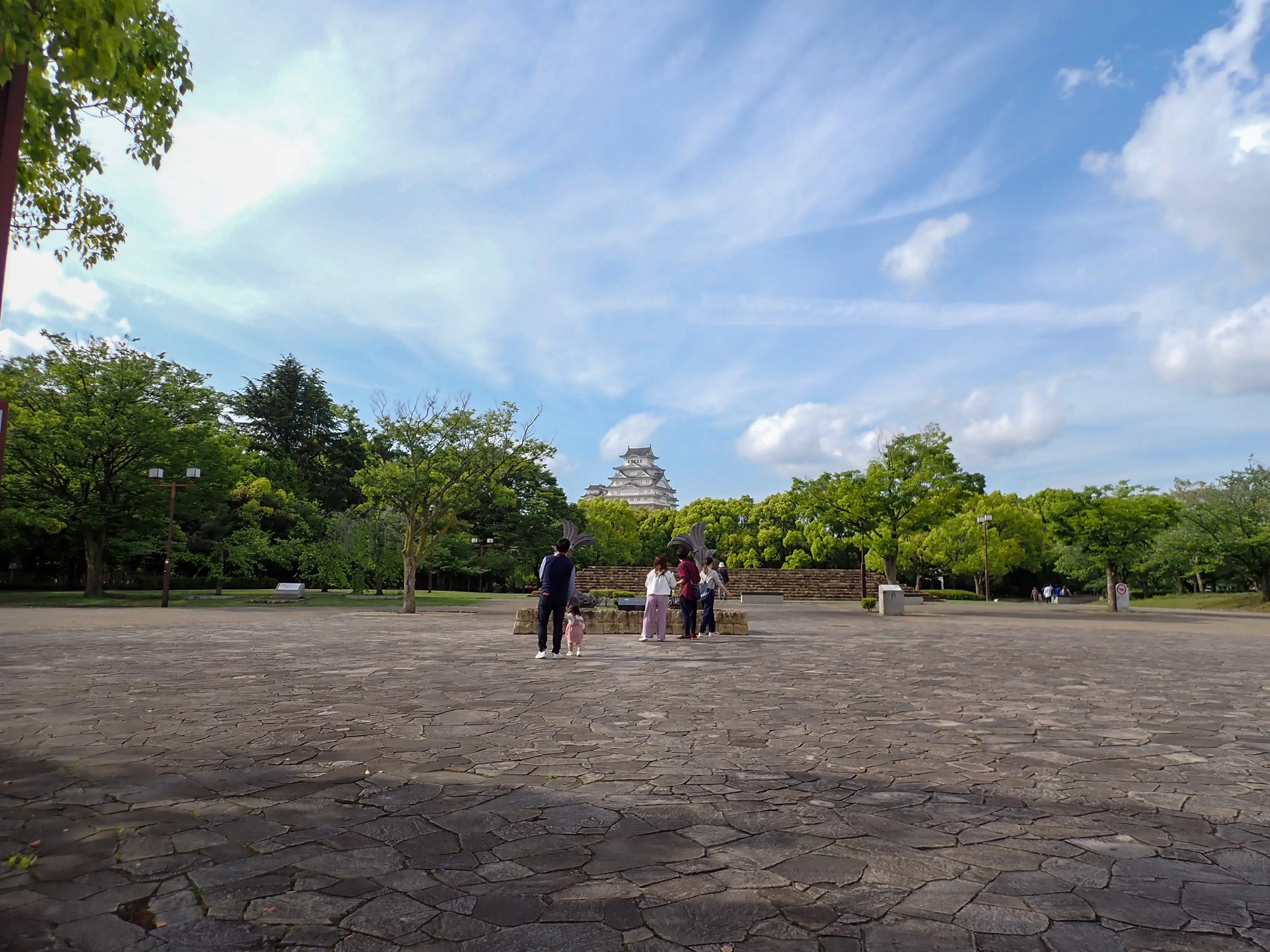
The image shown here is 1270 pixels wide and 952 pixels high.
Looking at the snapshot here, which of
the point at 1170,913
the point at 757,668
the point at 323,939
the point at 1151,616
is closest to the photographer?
the point at 323,939

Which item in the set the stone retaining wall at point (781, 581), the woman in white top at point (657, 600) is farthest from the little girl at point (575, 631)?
the stone retaining wall at point (781, 581)

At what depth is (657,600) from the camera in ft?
47.6

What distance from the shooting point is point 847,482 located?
30.8 m

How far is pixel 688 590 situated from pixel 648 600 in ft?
2.91

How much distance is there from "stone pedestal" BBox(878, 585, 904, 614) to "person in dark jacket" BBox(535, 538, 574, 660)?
719 inches

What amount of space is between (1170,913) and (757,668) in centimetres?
755

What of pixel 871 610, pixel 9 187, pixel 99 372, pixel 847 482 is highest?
pixel 99 372

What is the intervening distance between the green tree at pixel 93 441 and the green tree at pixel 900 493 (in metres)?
26.9

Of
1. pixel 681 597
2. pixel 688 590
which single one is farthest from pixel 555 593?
pixel 681 597

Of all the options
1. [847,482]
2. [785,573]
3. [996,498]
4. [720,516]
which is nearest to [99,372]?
[847,482]

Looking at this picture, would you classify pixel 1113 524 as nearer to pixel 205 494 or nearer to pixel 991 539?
pixel 991 539

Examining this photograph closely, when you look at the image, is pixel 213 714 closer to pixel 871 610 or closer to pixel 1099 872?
pixel 1099 872

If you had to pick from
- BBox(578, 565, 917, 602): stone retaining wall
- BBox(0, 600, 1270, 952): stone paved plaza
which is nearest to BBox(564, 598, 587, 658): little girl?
BBox(0, 600, 1270, 952): stone paved plaza

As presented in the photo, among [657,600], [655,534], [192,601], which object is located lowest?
[192,601]
